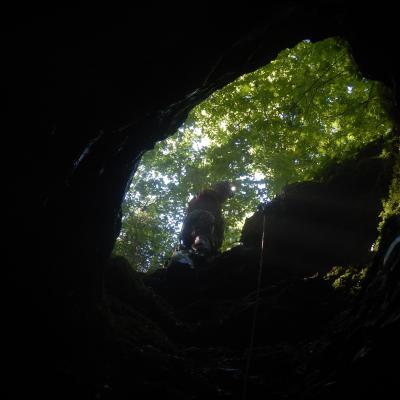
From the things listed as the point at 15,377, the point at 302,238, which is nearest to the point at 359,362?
the point at 15,377

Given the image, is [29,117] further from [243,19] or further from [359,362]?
[359,362]

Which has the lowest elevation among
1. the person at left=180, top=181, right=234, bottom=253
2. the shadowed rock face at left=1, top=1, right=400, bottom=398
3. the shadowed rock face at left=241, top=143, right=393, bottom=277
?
the shadowed rock face at left=1, top=1, right=400, bottom=398

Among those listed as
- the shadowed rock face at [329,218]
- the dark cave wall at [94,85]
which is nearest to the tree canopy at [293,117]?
the shadowed rock face at [329,218]

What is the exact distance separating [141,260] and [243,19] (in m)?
19.3

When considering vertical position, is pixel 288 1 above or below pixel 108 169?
above

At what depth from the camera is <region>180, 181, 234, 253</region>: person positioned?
1550 centimetres

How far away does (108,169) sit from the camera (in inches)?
307

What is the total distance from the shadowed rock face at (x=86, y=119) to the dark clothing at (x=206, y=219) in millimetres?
8389

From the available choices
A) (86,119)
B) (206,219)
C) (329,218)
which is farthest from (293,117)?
(86,119)

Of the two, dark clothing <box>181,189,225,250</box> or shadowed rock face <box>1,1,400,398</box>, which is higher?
dark clothing <box>181,189,225,250</box>

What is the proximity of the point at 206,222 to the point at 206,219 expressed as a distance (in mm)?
204

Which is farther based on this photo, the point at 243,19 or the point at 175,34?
the point at 243,19

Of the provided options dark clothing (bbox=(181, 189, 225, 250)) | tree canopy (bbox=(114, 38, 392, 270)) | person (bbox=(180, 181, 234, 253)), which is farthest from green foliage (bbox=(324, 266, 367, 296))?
dark clothing (bbox=(181, 189, 225, 250))

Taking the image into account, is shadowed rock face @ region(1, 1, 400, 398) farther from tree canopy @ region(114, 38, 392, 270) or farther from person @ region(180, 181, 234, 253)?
person @ region(180, 181, 234, 253)
